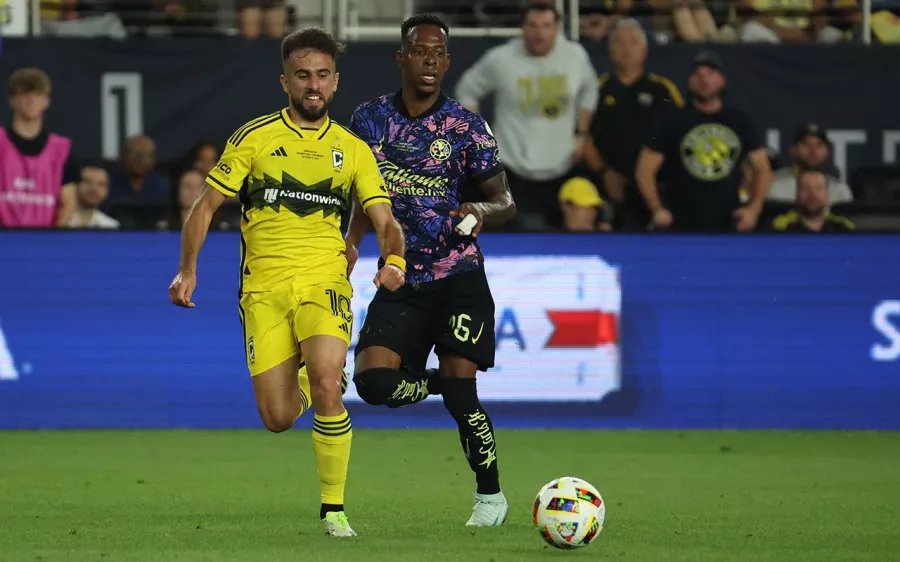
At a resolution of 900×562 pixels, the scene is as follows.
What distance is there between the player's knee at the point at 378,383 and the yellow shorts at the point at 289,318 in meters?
0.38

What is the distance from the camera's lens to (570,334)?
530 inches

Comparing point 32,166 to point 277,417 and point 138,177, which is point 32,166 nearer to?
point 138,177

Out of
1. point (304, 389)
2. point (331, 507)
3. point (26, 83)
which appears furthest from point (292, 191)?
point (26, 83)

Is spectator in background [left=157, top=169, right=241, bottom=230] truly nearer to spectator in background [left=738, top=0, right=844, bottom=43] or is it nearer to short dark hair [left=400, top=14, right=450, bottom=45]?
spectator in background [left=738, top=0, right=844, bottom=43]

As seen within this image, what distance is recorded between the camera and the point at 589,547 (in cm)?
716

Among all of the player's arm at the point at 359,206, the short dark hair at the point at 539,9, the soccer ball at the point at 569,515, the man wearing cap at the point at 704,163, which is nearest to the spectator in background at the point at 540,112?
the short dark hair at the point at 539,9

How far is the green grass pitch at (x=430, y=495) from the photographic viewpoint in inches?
277

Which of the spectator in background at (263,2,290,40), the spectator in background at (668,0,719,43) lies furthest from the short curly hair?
the spectator in background at (668,0,719,43)

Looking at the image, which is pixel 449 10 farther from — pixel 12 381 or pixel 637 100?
pixel 12 381

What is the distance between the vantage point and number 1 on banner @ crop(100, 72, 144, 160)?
14.2 metres

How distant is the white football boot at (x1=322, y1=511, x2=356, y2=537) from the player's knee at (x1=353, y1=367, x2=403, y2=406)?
67 cm

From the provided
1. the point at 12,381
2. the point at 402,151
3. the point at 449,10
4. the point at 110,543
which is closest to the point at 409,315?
the point at 402,151

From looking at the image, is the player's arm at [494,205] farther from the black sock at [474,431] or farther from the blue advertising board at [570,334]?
the blue advertising board at [570,334]

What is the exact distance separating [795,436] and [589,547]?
6.41 metres
